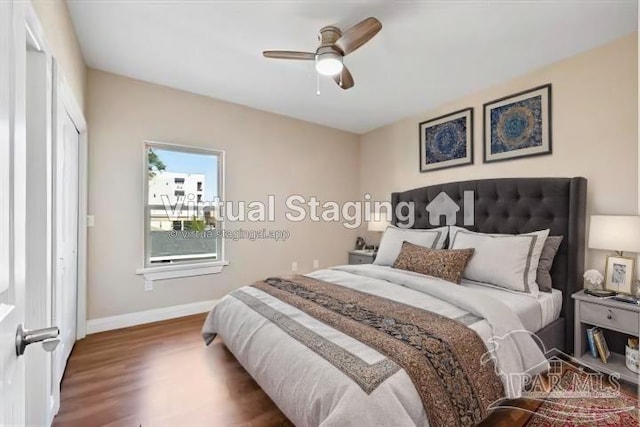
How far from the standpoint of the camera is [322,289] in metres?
2.31

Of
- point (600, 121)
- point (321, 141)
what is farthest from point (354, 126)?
point (600, 121)

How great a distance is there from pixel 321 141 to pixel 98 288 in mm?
3181

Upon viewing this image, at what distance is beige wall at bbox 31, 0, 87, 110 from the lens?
5.00ft

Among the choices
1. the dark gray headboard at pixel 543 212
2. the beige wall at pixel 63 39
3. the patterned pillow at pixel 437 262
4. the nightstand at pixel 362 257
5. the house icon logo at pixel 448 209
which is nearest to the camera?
the beige wall at pixel 63 39

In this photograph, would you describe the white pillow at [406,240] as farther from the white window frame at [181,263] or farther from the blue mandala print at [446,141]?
the white window frame at [181,263]

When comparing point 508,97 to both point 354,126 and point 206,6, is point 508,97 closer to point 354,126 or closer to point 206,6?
point 354,126

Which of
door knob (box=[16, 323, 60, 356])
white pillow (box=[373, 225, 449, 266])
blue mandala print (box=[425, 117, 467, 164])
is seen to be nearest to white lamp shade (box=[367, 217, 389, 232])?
white pillow (box=[373, 225, 449, 266])

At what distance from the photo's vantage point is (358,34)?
191 cm

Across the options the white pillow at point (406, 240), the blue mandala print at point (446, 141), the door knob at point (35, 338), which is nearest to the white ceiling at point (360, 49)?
the blue mandala print at point (446, 141)

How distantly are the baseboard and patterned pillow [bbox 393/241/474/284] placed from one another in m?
2.32

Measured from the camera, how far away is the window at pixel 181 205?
330 cm

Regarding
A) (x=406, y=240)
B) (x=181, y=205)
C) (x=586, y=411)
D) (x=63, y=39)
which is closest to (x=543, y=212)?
(x=406, y=240)

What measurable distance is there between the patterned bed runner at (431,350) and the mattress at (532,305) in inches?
25.3

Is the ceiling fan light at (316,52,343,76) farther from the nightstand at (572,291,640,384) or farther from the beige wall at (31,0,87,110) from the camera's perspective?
the nightstand at (572,291,640,384)
